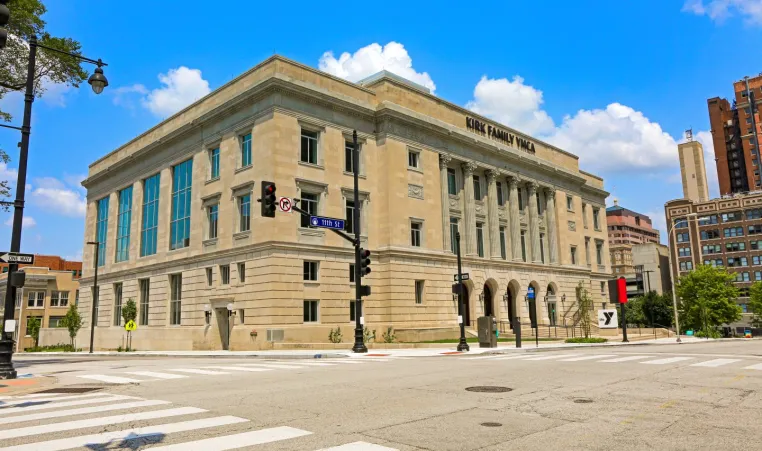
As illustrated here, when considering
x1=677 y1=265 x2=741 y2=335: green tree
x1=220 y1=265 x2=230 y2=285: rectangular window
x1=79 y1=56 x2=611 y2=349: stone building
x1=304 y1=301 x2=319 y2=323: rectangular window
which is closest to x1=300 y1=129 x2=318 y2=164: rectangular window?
x1=79 y1=56 x2=611 y2=349: stone building

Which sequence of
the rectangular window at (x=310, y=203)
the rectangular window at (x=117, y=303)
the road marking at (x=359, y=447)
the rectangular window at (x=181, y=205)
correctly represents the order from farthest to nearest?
the rectangular window at (x=117, y=303) → the rectangular window at (x=181, y=205) → the rectangular window at (x=310, y=203) → the road marking at (x=359, y=447)

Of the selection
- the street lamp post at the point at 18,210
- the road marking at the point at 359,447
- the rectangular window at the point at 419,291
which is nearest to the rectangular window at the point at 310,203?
the rectangular window at the point at 419,291

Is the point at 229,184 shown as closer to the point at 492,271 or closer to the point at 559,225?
the point at 492,271

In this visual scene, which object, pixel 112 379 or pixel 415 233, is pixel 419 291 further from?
pixel 112 379

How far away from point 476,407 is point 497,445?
277 cm

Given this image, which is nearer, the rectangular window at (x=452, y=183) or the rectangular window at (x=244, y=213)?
the rectangular window at (x=244, y=213)

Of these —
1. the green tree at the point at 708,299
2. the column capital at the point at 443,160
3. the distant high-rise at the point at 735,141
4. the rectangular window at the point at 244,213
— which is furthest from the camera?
the distant high-rise at the point at 735,141

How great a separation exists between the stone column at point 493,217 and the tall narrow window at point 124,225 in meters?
32.7

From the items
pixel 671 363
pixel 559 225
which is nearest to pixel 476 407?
pixel 671 363

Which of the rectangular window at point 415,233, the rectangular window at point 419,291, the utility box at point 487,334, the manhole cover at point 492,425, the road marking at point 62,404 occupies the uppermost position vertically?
the rectangular window at point 415,233

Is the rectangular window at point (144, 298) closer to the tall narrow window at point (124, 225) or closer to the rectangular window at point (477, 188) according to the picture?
the tall narrow window at point (124, 225)

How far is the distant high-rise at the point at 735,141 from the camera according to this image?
449ft

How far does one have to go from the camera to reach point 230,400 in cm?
1077

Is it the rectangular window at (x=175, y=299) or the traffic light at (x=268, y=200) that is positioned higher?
the traffic light at (x=268, y=200)
